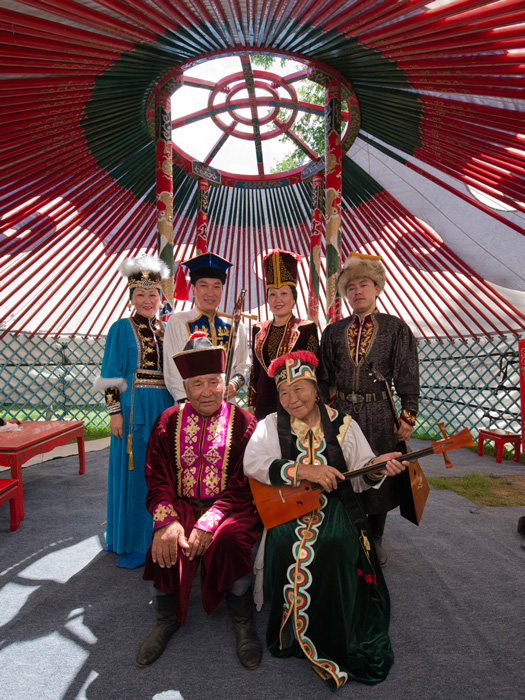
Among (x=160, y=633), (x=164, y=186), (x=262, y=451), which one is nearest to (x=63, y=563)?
(x=160, y=633)

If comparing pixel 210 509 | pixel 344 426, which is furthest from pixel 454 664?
pixel 210 509

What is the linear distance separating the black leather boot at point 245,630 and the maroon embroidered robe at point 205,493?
0.23 ft

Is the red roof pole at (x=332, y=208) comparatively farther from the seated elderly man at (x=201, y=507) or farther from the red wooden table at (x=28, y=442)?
the red wooden table at (x=28, y=442)

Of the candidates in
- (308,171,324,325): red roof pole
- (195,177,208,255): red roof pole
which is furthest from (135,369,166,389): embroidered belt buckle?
(195,177,208,255): red roof pole

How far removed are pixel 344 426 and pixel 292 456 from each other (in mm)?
240

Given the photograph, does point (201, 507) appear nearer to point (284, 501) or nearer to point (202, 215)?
point (284, 501)

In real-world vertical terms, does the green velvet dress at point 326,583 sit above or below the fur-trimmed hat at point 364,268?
below

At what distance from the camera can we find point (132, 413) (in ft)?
7.09

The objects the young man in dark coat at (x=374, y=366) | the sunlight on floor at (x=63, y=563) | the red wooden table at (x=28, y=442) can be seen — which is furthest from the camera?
the red wooden table at (x=28, y=442)

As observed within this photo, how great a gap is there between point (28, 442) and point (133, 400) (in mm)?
1484

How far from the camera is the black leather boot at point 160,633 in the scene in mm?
1408

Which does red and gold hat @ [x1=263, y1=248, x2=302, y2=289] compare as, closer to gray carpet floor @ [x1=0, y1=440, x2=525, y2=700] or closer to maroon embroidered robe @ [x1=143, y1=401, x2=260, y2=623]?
maroon embroidered robe @ [x1=143, y1=401, x2=260, y2=623]

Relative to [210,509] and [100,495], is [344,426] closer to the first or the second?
[210,509]

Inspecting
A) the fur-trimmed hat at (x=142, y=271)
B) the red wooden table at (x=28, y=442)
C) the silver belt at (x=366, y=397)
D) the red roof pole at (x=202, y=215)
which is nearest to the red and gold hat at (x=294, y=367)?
the silver belt at (x=366, y=397)
